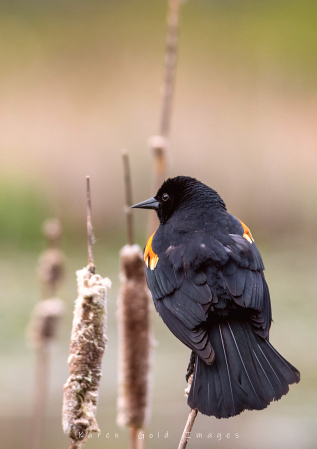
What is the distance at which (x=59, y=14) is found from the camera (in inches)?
460

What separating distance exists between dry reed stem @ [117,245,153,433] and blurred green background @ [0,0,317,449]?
1763 mm

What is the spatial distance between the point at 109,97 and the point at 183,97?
1382 millimetres

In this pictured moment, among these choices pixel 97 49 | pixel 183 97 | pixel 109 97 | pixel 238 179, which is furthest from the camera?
pixel 97 49

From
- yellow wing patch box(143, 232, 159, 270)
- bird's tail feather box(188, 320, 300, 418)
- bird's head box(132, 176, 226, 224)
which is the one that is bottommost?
bird's tail feather box(188, 320, 300, 418)

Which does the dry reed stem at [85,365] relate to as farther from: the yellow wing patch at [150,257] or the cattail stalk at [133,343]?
the yellow wing patch at [150,257]

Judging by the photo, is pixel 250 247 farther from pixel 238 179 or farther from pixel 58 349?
pixel 238 179

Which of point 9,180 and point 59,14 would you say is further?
point 59,14

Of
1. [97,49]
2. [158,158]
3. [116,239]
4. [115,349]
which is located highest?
[97,49]

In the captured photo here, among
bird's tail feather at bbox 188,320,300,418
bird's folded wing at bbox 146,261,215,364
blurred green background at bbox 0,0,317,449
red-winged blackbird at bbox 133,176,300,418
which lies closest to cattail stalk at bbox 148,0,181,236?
red-winged blackbird at bbox 133,176,300,418

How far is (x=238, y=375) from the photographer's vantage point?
1.75 metres

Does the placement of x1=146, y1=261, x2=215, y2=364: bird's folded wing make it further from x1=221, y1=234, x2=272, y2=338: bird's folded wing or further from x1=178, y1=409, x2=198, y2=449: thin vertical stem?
x1=178, y1=409, x2=198, y2=449: thin vertical stem

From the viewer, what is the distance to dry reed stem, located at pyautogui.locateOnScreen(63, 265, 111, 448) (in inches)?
53.5

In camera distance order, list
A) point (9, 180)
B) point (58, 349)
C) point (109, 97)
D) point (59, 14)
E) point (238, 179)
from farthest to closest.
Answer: point (59, 14) < point (109, 97) < point (9, 180) < point (238, 179) < point (58, 349)

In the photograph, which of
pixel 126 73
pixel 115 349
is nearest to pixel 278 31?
pixel 126 73
